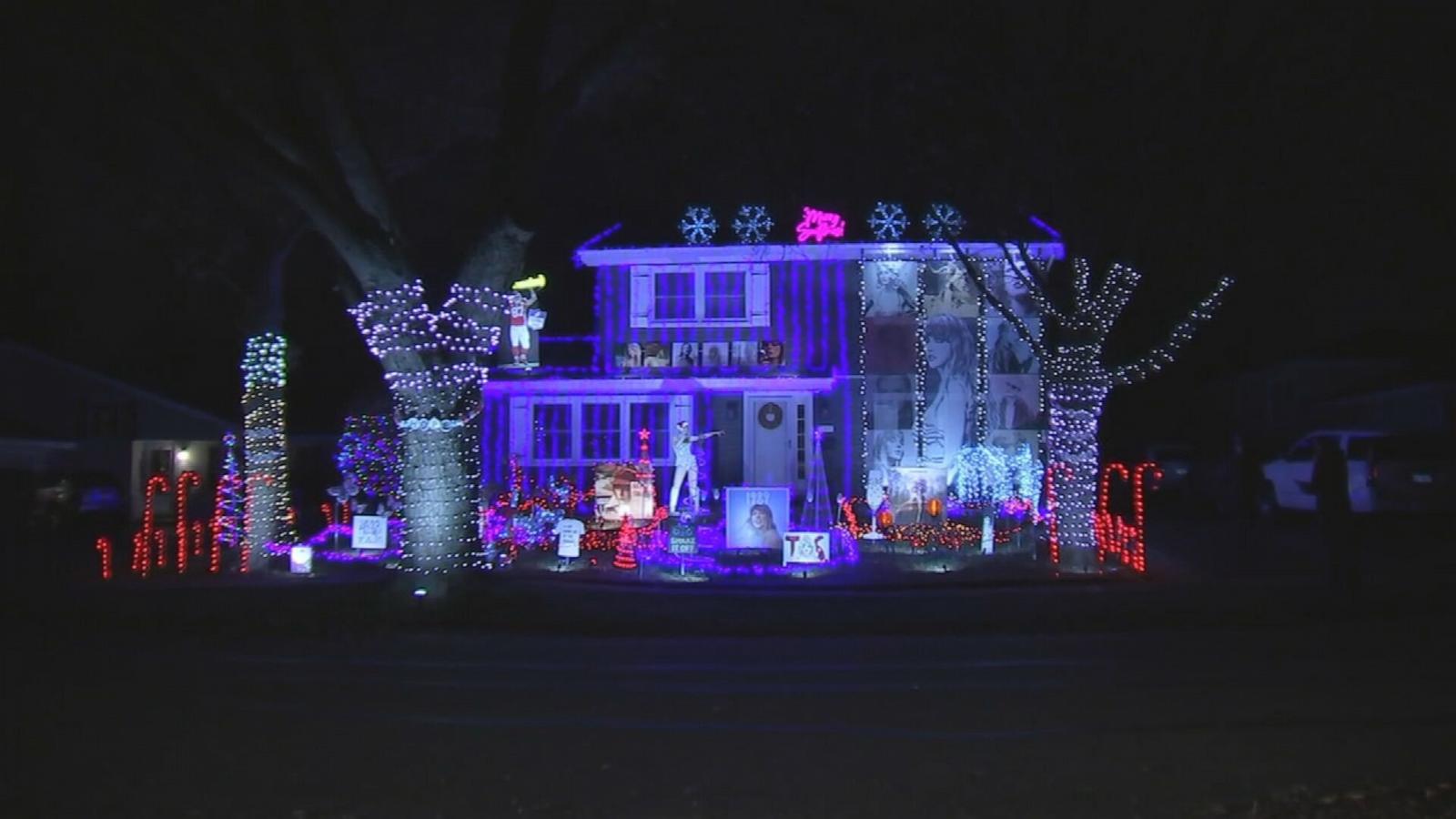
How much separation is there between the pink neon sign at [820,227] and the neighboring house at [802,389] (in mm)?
1321

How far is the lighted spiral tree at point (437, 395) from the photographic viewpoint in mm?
14242

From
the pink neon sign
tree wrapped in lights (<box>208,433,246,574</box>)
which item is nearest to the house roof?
the pink neon sign

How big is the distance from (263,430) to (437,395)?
625cm

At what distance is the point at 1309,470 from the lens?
81.0ft

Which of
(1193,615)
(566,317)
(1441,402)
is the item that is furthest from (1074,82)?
(1441,402)

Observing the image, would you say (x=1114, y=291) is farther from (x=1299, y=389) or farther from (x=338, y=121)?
(x=1299, y=389)

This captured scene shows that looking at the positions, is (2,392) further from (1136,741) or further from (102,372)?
(1136,741)

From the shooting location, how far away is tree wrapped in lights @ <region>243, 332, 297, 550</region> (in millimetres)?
19422

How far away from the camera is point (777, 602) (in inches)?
604

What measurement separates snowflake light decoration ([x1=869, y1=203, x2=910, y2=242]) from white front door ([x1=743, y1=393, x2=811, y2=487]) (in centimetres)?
350

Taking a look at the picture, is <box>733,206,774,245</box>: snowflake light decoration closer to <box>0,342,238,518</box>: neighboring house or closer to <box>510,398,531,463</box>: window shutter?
<box>510,398,531,463</box>: window shutter

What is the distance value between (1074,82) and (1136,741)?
10.8 meters

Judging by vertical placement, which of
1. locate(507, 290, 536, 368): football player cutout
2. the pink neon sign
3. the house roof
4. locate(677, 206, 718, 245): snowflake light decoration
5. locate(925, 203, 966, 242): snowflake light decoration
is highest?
locate(677, 206, 718, 245): snowflake light decoration

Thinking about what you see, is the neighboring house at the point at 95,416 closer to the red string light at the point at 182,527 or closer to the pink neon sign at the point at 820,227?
the red string light at the point at 182,527
